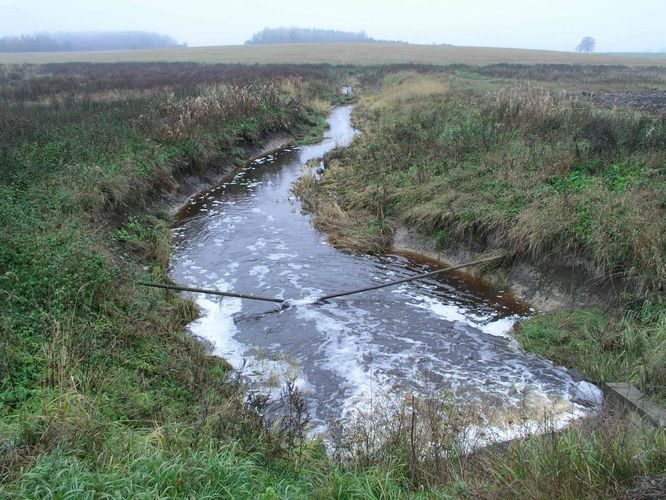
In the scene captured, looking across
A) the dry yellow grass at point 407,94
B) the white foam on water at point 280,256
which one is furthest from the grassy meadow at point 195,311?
the dry yellow grass at point 407,94

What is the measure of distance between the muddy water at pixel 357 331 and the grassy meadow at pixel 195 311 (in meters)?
0.53

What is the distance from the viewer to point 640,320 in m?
7.55

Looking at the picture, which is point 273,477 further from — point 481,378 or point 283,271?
point 283,271

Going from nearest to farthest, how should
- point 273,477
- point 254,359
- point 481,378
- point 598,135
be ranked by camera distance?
point 273,477, point 481,378, point 254,359, point 598,135

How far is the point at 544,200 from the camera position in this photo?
10.2 meters

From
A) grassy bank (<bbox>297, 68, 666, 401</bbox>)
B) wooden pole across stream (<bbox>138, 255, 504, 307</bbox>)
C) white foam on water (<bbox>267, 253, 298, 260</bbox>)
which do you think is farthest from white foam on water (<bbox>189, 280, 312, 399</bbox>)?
grassy bank (<bbox>297, 68, 666, 401</bbox>)

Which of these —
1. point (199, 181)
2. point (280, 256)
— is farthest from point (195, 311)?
point (199, 181)

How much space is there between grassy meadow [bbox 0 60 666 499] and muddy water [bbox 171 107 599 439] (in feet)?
1.74

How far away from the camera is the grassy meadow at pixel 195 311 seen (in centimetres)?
379

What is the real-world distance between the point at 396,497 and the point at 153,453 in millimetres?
1899

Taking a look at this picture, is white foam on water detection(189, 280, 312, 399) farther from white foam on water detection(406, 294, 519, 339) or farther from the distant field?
the distant field

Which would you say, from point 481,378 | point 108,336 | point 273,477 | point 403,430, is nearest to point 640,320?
point 481,378

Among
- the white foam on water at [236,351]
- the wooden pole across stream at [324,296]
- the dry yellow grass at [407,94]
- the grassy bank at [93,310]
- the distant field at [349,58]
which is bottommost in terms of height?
the white foam on water at [236,351]

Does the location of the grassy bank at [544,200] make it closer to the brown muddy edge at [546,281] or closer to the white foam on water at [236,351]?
the brown muddy edge at [546,281]
